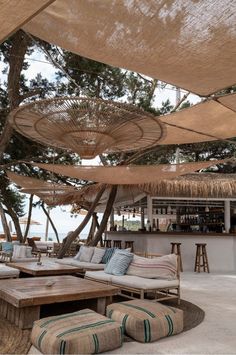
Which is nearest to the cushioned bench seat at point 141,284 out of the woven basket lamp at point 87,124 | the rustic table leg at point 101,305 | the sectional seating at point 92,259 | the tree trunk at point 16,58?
the rustic table leg at point 101,305

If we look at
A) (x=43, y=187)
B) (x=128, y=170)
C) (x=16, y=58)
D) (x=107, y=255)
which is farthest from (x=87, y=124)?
(x=43, y=187)

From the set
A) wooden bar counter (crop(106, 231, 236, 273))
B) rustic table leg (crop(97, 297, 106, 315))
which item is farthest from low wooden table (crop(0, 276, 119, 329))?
wooden bar counter (crop(106, 231, 236, 273))

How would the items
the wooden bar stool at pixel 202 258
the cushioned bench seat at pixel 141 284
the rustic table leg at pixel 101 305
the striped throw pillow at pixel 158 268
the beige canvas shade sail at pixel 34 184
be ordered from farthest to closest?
the wooden bar stool at pixel 202 258 → the beige canvas shade sail at pixel 34 184 → the striped throw pillow at pixel 158 268 → the cushioned bench seat at pixel 141 284 → the rustic table leg at pixel 101 305

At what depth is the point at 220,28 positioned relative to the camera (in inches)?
117

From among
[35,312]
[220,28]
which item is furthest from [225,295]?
[220,28]

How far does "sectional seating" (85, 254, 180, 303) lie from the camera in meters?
5.20

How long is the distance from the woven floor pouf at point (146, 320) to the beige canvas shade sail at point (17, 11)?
303 cm

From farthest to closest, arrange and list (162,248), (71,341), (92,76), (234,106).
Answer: (162,248) → (92,76) → (234,106) → (71,341)

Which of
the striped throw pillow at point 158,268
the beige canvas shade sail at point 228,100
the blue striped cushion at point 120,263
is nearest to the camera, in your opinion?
the beige canvas shade sail at point 228,100

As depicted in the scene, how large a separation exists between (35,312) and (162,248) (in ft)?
21.8

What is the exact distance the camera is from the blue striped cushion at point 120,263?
5.99 meters

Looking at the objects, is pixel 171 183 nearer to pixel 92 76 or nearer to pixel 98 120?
pixel 92 76

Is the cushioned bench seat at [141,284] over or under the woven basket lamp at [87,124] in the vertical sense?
under

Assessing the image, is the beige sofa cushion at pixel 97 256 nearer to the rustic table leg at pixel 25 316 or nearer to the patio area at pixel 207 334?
the patio area at pixel 207 334
